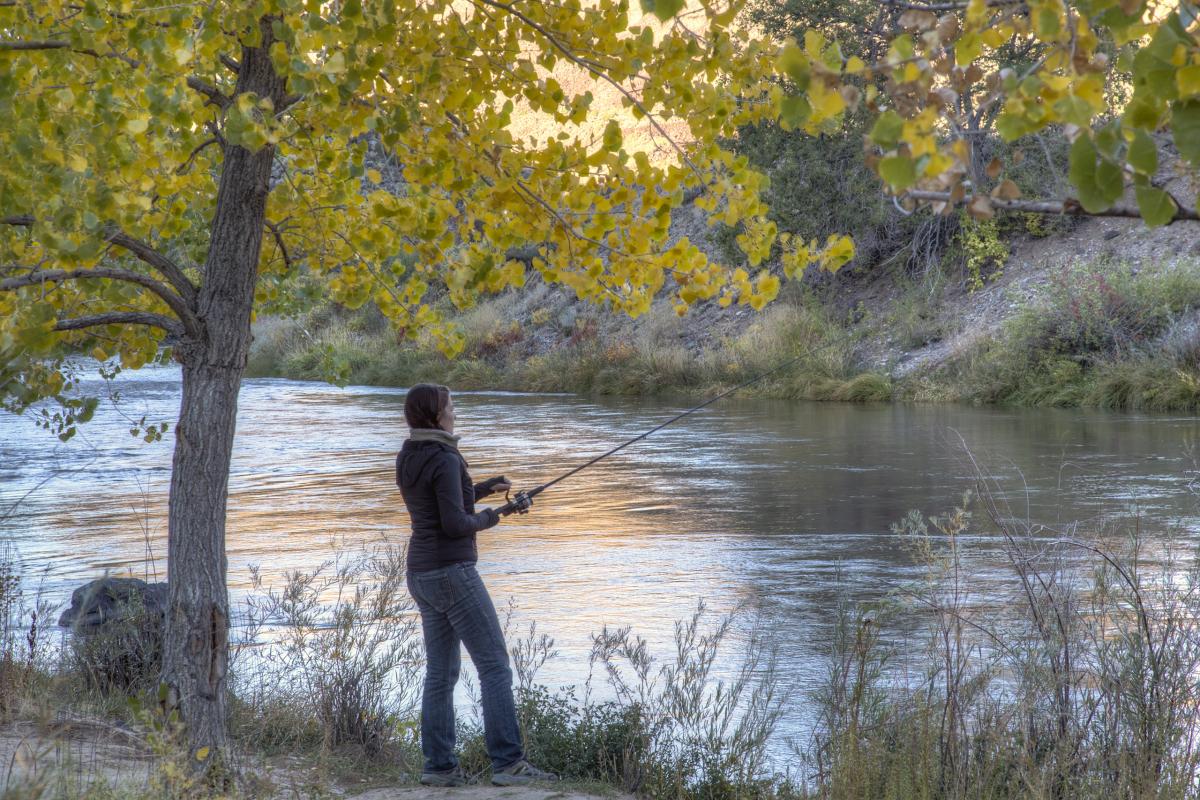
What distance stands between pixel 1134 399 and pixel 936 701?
19.4 metres

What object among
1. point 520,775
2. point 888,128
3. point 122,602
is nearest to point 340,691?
point 520,775

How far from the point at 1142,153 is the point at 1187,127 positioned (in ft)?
0.24

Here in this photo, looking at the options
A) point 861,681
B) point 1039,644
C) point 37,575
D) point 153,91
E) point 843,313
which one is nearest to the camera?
point 153,91

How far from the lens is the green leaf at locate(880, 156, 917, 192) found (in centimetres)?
193

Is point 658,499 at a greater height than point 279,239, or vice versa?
point 279,239

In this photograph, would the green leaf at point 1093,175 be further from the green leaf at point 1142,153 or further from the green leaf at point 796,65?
the green leaf at point 796,65

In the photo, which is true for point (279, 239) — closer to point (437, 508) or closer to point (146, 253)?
point (146, 253)

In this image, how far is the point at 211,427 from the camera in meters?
4.91

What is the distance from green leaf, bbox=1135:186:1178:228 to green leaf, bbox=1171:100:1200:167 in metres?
0.07

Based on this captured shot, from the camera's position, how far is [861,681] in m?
4.93

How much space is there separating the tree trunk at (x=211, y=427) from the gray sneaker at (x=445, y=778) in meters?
1.01

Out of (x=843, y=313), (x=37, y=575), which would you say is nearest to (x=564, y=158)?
(x=37, y=575)

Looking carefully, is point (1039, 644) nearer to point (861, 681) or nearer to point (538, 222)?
point (861, 681)

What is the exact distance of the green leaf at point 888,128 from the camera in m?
1.97
